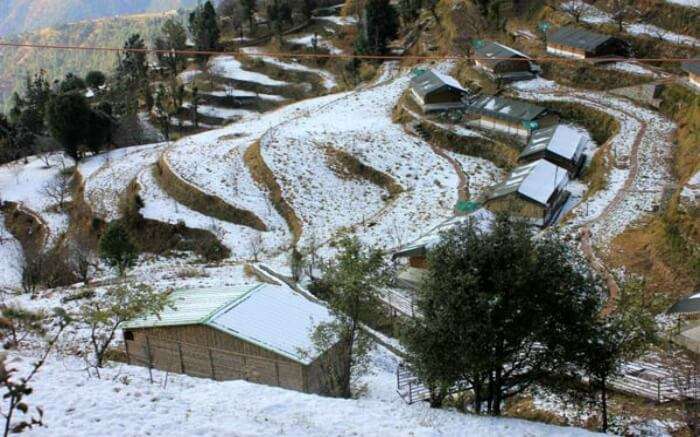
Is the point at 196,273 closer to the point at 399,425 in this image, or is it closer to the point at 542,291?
the point at 399,425

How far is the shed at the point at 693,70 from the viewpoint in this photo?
43.3 m

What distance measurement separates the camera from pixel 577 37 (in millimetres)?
52719

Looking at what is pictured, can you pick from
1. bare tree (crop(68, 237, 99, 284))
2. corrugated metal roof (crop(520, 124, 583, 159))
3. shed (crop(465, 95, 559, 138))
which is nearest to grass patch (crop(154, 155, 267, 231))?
bare tree (crop(68, 237, 99, 284))

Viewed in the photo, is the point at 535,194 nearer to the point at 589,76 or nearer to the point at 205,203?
the point at 589,76

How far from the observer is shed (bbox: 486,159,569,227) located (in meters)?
34.2

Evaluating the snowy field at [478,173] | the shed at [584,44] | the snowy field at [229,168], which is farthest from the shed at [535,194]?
the shed at [584,44]

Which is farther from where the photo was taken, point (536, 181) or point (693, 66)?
point (693, 66)

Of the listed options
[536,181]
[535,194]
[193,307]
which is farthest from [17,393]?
[536,181]

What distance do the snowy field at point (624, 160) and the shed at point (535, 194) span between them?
1785 millimetres

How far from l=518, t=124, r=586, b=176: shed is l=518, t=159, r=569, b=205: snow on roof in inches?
41.7

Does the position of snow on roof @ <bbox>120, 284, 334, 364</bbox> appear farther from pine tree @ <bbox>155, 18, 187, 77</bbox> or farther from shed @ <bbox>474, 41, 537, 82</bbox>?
pine tree @ <bbox>155, 18, 187, 77</bbox>

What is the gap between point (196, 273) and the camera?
30031 millimetres

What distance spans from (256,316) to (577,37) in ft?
147

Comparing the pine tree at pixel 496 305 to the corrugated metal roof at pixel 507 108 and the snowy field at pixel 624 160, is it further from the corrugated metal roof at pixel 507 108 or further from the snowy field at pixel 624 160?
the corrugated metal roof at pixel 507 108
